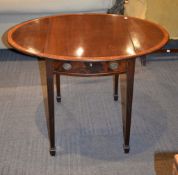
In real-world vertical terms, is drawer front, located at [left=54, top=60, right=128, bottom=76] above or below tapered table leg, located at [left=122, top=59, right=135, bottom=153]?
above

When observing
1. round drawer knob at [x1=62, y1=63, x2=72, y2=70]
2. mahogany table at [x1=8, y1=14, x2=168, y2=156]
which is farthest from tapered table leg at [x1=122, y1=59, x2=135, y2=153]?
round drawer knob at [x1=62, y1=63, x2=72, y2=70]

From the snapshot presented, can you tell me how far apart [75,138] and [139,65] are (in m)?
1.26

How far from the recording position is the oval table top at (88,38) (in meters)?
1.44

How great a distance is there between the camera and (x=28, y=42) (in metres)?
1.57

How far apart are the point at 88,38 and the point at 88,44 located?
9 cm

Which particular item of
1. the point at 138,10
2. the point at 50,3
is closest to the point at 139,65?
the point at 138,10

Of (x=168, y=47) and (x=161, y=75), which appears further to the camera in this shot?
(x=168, y=47)

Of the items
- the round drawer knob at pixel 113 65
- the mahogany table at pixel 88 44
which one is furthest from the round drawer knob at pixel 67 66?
the round drawer knob at pixel 113 65

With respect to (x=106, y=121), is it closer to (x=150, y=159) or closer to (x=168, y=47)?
(x=150, y=159)

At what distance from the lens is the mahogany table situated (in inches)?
56.8

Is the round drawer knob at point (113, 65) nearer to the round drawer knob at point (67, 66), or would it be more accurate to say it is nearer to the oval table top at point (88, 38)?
the oval table top at point (88, 38)

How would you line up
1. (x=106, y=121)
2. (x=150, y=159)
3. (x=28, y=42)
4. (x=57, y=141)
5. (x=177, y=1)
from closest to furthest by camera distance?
(x=28, y=42)
(x=150, y=159)
(x=57, y=141)
(x=106, y=121)
(x=177, y=1)

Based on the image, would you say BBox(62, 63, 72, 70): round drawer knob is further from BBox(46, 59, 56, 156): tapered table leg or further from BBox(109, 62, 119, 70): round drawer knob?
BBox(109, 62, 119, 70): round drawer knob

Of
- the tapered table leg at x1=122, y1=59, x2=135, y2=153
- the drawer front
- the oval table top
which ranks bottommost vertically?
the tapered table leg at x1=122, y1=59, x2=135, y2=153
